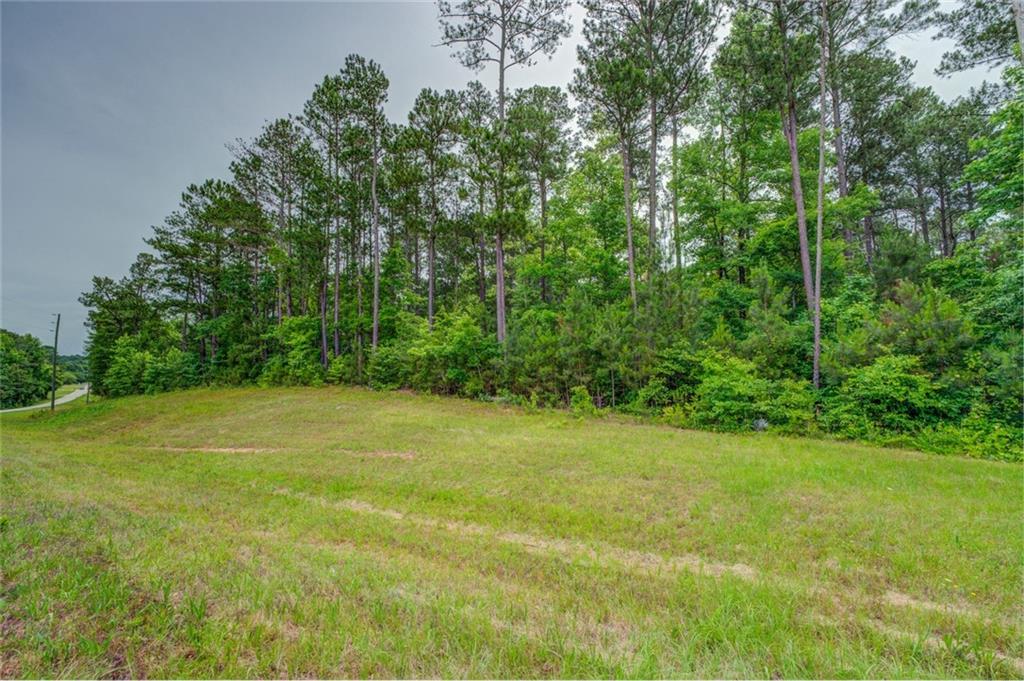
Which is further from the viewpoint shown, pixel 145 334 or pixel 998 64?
pixel 145 334

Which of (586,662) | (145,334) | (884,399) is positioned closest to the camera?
(586,662)

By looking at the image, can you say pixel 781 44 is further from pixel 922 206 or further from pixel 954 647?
pixel 922 206

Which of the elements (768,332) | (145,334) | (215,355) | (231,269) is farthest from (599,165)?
(145,334)

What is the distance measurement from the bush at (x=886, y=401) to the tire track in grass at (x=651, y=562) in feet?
24.3

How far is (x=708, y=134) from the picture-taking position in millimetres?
16734

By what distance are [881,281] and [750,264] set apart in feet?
13.2

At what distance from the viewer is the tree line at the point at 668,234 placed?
8914mm

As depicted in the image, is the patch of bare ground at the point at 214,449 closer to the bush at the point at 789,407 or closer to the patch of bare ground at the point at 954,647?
the patch of bare ground at the point at 954,647

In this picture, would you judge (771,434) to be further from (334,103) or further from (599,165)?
(334,103)

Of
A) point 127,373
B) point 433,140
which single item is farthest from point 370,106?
point 127,373

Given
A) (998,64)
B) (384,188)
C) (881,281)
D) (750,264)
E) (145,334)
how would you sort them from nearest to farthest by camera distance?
(998,64)
(881,281)
(750,264)
(384,188)
(145,334)

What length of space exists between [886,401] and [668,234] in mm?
15564

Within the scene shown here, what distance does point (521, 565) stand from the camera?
3270 mm

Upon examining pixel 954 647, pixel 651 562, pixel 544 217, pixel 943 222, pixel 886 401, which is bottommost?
pixel 651 562
